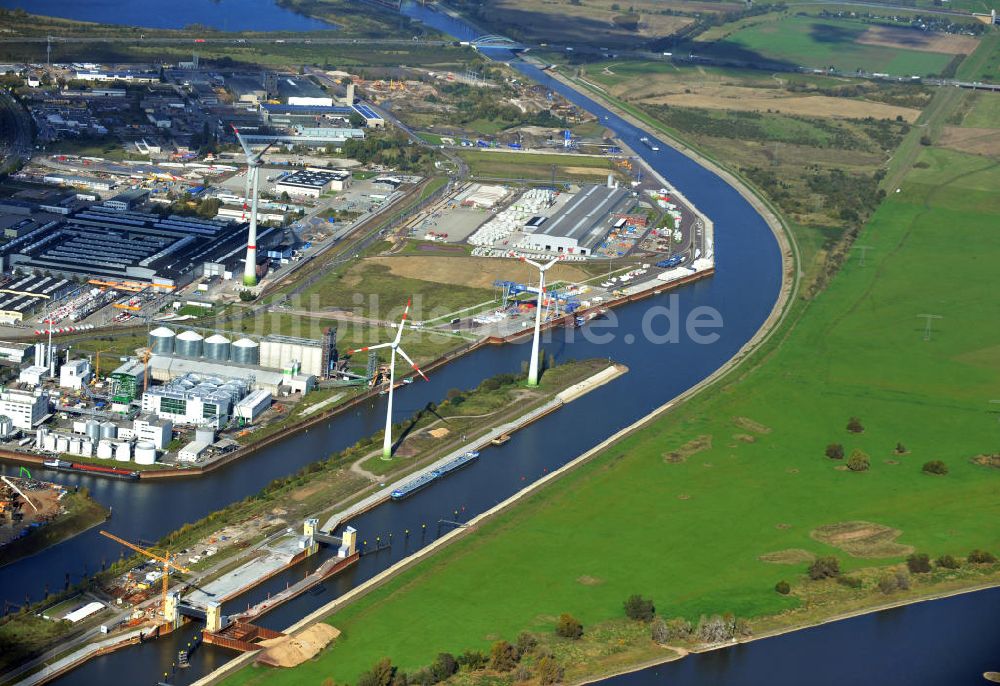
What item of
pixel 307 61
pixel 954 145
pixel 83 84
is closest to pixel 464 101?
pixel 307 61

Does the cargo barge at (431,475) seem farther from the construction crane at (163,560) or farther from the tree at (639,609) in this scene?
the tree at (639,609)

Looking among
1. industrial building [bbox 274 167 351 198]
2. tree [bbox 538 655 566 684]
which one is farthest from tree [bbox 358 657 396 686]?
industrial building [bbox 274 167 351 198]

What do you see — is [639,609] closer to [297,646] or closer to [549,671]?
[549,671]

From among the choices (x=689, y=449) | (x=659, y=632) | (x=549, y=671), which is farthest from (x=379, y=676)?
(x=689, y=449)

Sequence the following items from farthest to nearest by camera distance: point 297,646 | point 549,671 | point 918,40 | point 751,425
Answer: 1. point 918,40
2. point 751,425
3. point 297,646
4. point 549,671

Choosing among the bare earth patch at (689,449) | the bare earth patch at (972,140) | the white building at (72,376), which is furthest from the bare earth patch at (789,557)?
the bare earth patch at (972,140)

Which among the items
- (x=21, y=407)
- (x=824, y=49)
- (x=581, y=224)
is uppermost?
(x=824, y=49)
